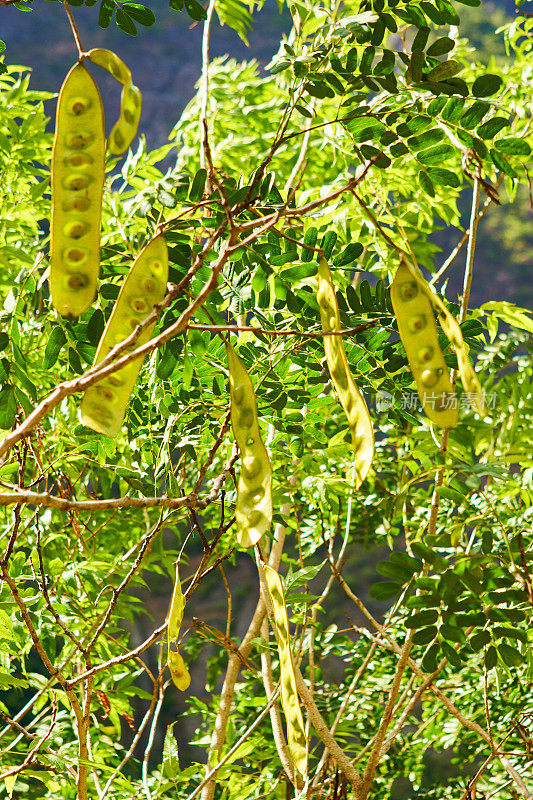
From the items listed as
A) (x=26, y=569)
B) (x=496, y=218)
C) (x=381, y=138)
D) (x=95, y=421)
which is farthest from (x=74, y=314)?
(x=496, y=218)

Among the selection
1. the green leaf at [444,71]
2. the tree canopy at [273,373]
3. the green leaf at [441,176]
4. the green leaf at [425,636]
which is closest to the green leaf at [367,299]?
the tree canopy at [273,373]

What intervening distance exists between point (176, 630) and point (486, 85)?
62 centimetres

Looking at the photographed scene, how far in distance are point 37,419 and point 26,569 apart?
0.85 metres

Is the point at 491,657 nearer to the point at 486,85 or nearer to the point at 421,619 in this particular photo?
the point at 421,619

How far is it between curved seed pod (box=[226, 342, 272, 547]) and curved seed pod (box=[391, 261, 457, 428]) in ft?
0.40

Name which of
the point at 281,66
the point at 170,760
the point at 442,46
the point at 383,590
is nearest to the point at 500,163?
the point at 442,46

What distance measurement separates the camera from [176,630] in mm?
713

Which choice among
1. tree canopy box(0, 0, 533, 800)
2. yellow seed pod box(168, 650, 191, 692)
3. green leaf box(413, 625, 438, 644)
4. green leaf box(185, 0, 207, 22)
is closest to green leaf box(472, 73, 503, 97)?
tree canopy box(0, 0, 533, 800)

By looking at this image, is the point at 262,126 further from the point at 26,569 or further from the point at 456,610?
the point at 456,610

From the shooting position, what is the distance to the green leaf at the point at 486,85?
666 mm

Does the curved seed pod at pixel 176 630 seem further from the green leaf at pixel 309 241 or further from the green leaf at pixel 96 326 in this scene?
the green leaf at pixel 309 241

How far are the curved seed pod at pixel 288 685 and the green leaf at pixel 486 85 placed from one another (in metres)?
0.51

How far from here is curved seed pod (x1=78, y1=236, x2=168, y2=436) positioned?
0.50 meters

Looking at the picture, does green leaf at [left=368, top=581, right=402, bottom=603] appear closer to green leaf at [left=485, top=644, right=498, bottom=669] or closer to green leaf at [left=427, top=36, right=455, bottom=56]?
green leaf at [left=485, top=644, right=498, bottom=669]
